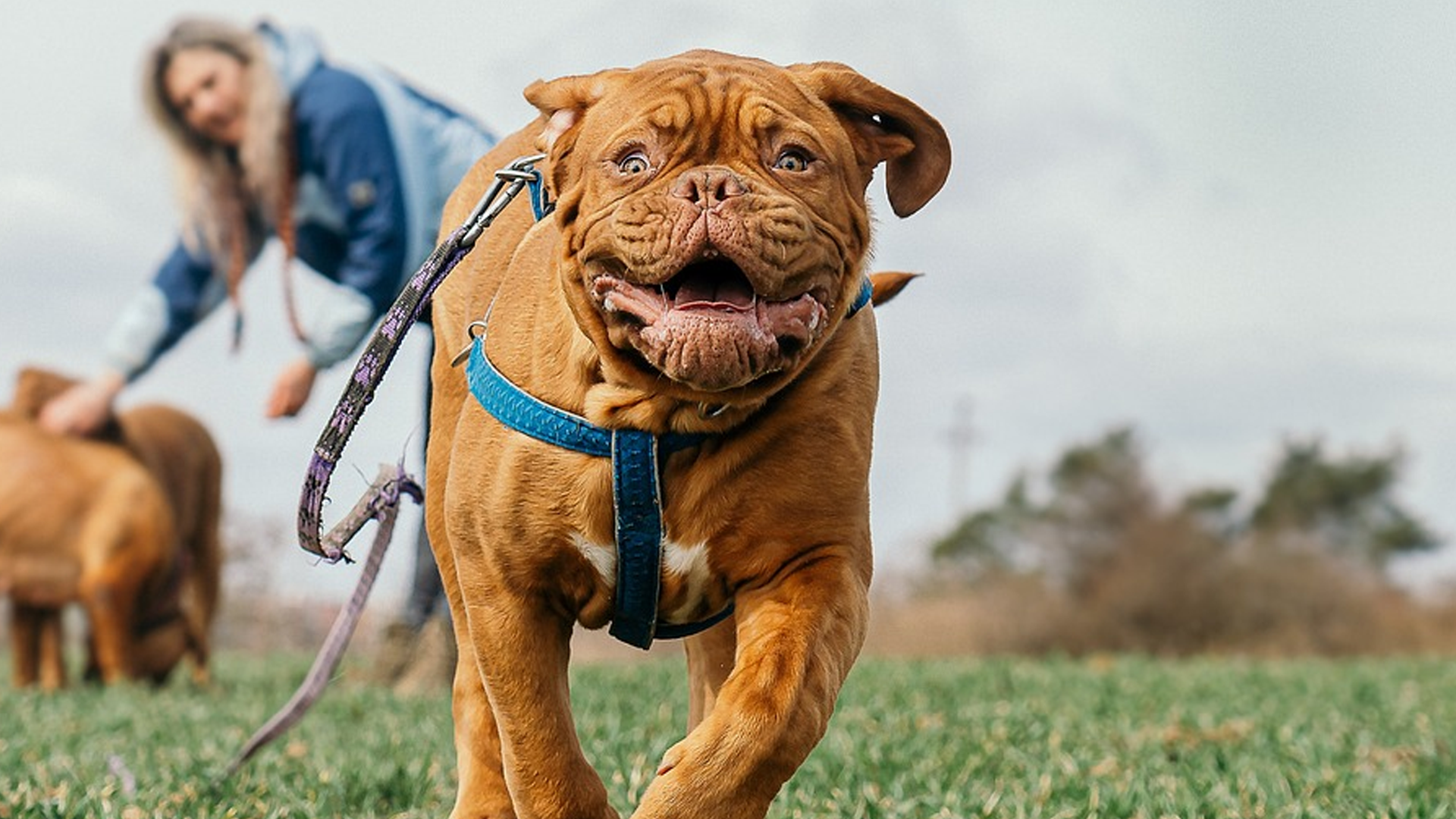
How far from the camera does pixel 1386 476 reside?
39.1 metres

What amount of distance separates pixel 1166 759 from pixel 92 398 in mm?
6818

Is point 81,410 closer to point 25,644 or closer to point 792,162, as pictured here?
point 25,644

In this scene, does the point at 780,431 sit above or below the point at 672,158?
below

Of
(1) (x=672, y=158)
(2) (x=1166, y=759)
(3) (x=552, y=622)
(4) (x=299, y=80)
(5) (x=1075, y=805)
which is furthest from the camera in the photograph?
(4) (x=299, y=80)

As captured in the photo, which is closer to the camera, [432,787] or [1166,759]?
[432,787]

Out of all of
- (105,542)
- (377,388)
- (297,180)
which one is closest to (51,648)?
(105,542)

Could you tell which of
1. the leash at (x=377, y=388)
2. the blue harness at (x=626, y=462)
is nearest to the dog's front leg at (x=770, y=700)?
the blue harness at (x=626, y=462)

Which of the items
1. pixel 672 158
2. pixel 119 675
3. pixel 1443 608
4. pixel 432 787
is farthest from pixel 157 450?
pixel 1443 608

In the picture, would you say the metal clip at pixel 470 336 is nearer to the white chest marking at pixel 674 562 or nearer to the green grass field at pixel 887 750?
the white chest marking at pixel 674 562

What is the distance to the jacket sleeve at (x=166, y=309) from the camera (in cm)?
860

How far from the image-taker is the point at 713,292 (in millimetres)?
2639

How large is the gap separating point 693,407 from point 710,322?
372mm

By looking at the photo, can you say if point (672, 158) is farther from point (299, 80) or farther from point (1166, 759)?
point (299, 80)

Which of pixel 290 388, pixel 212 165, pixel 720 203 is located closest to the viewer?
pixel 720 203
